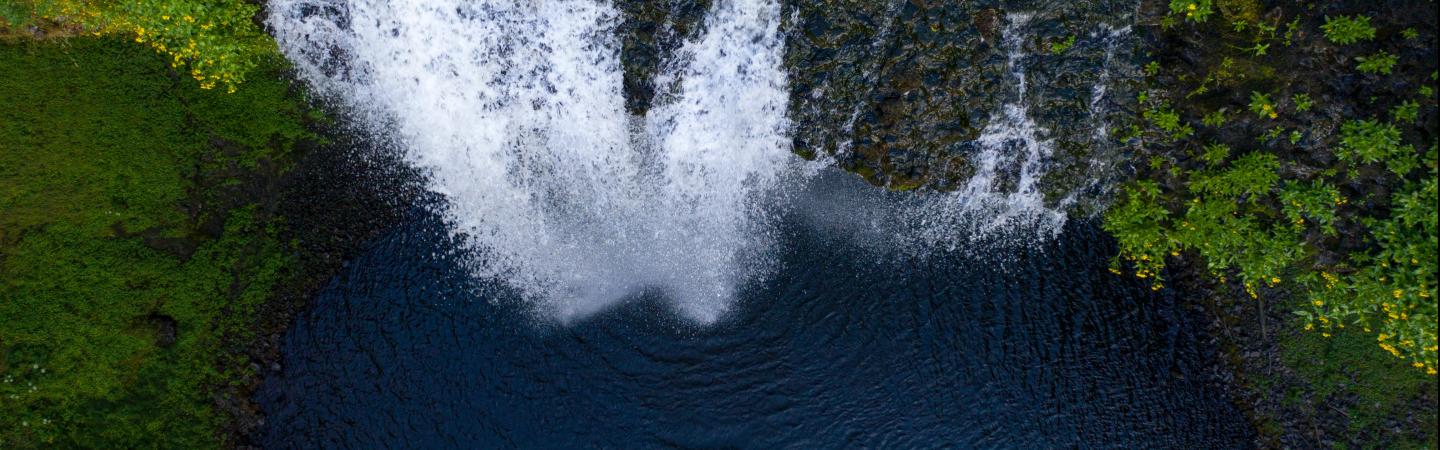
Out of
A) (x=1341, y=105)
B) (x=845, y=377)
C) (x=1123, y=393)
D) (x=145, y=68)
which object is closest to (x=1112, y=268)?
(x=1123, y=393)

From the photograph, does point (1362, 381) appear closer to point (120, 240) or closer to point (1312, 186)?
point (1312, 186)

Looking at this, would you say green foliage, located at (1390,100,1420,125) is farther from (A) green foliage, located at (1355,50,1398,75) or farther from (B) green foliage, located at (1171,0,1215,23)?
(B) green foliage, located at (1171,0,1215,23)

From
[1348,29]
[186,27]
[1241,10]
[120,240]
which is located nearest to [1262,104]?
[1348,29]

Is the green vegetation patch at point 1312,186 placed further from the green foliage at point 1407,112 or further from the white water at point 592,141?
the white water at point 592,141

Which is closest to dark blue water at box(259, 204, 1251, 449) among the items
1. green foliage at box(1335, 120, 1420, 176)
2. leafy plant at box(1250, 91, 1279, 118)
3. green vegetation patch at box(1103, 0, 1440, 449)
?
green vegetation patch at box(1103, 0, 1440, 449)

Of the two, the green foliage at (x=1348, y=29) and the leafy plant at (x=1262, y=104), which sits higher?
the green foliage at (x=1348, y=29)

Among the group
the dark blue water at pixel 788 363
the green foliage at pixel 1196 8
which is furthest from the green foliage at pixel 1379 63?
the dark blue water at pixel 788 363
